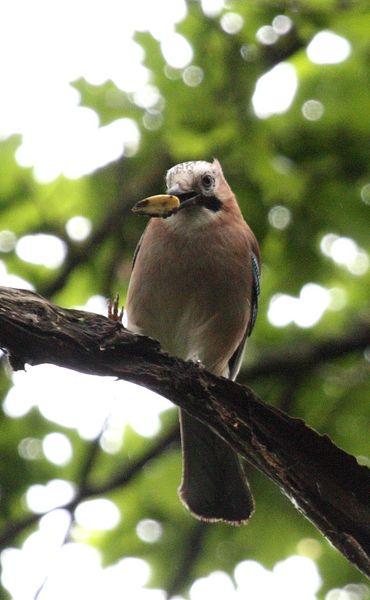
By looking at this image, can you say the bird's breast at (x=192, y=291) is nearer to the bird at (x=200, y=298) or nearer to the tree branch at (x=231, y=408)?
the bird at (x=200, y=298)

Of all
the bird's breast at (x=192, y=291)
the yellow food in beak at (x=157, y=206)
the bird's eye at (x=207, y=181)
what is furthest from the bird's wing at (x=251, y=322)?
the yellow food in beak at (x=157, y=206)

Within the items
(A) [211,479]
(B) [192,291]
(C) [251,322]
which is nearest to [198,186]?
(B) [192,291]

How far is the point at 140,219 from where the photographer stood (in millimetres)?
8250

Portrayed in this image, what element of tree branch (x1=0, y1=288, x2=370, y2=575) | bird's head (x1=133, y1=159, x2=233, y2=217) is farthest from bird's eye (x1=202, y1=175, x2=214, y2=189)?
tree branch (x1=0, y1=288, x2=370, y2=575)

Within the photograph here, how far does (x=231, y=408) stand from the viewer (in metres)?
4.16

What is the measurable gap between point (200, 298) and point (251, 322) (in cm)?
87

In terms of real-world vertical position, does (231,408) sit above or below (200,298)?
above

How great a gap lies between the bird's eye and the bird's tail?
5.60 feet

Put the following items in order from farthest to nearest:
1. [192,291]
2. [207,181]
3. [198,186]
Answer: [207,181] → [198,186] → [192,291]

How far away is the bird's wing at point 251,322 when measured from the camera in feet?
23.4

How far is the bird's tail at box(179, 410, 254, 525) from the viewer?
252 inches

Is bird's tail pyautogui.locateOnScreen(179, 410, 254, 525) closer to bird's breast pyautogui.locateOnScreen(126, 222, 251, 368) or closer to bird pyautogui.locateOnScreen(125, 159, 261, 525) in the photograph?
bird pyautogui.locateOnScreen(125, 159, 261, 525)

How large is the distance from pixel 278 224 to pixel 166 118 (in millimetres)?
1305

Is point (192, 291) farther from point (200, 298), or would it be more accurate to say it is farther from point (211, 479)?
point (211, 479)
